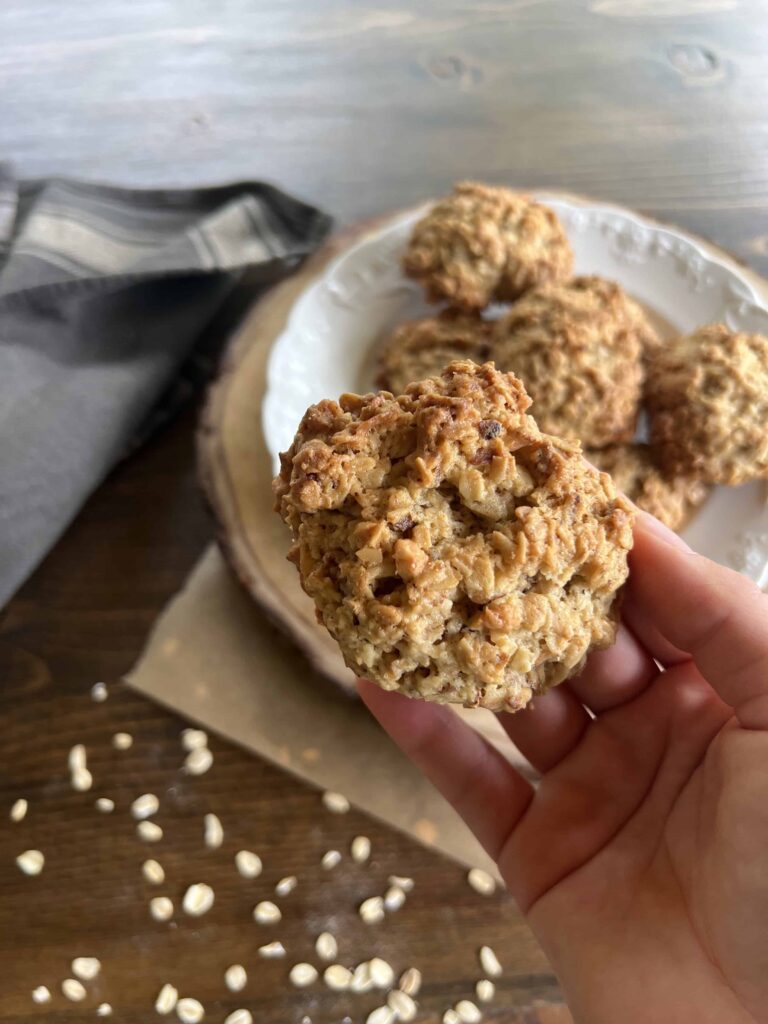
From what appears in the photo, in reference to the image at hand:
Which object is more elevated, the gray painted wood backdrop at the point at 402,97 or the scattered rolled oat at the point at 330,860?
the gray painted wood backdrop at the point at 402,97

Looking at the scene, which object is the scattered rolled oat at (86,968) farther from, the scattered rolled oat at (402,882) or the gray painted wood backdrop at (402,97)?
the gray painted wood backdrop at (402,97)

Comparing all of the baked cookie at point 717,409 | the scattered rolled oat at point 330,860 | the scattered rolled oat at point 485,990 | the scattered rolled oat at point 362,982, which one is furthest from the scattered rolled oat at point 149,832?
the baked cookie at point 717,409

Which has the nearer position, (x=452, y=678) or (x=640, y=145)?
(x=452, y=678)

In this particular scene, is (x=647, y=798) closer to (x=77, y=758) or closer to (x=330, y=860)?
(x=330, y=860)

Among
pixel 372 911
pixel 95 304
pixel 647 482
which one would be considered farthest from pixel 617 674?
pixel 95 304

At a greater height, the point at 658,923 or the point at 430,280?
the point at 430,280

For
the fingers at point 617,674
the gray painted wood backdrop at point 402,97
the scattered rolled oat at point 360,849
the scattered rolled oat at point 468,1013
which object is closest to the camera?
the fingers at point 617,674

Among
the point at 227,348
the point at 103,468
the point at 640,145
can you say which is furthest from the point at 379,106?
the point at 103,468

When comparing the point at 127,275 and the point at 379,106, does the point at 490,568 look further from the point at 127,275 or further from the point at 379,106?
the point at 379,106
